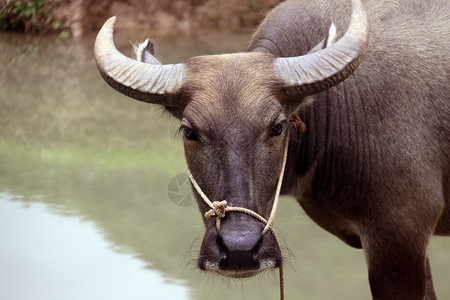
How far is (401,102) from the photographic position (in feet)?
11.6

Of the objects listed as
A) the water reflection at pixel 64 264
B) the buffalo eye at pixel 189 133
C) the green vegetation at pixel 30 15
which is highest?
the buffalo eye at pixel 189 133

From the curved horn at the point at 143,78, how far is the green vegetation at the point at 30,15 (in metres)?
11.1

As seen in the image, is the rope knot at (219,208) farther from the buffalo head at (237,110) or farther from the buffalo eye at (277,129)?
the buffalo eye at (277,129)

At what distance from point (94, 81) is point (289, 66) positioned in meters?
7.29

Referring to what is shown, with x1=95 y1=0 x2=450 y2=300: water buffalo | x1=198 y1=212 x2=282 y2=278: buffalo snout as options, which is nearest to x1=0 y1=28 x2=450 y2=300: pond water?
x1=198 y1=212 x2=282 y2=278: buffalo snout

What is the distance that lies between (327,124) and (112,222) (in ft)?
9.19

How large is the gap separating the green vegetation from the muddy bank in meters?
0.03

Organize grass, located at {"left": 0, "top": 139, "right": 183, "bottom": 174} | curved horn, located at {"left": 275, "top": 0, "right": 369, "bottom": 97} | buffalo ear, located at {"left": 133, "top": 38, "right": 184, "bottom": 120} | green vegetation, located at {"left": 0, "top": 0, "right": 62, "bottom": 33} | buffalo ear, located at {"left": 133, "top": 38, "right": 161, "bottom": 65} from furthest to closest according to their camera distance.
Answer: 1. green vegetation, located at {"left": 0, "top": 0, "right": 62, "bottom": 33}
2. grass, located at {"left": 0, "top": 139, "right": 183, "bottom": 174}
3. buffalo ear, located at {"left": 133, "top": 38, "right": 161, "bottom": 65}
4. buffalo ear, located at {"left": 133, "top": 38, "right": 184, "bottom": 120}
5. curved horn, located at {"left": 275, "top": 0, "right": 369, "bottom": 97}

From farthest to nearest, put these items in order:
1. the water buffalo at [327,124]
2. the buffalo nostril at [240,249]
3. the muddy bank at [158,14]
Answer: the muddy bank at [158,14], the water buffalo at [327,124], the buffalo nostril at [240,249]

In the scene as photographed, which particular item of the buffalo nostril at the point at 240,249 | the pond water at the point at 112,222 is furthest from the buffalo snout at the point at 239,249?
the pond water at the point at 112,222

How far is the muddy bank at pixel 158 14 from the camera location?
1312 centimetres

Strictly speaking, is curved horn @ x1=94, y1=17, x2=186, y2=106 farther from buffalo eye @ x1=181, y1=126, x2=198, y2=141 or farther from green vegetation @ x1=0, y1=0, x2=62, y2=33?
green vegetation @ x1=0, y1=0, x2=62, y2=33

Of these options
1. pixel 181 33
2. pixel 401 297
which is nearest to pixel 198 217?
pixel 401 297

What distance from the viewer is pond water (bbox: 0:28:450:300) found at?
4.93 meters
